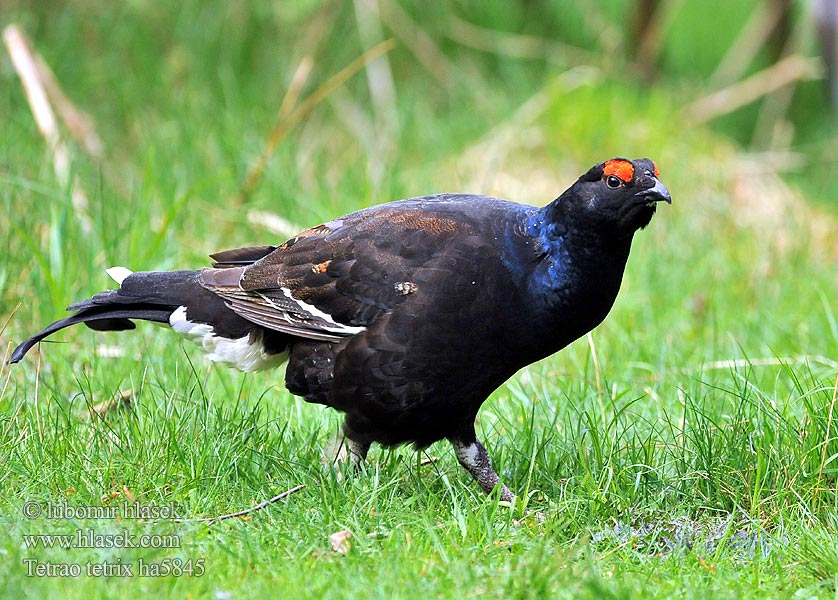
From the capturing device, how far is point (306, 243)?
15.1ft

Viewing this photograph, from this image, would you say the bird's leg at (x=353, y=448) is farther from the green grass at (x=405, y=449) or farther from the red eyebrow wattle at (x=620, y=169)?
the red eyebrow wattle at (x=620, y=169)

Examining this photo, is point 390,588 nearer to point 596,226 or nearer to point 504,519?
point 504,519

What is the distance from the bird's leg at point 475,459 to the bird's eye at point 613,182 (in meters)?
1.22

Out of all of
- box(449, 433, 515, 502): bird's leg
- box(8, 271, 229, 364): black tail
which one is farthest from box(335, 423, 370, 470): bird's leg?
box(8, 271, 229, 364): black tail

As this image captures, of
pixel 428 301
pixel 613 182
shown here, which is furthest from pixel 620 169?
pixel 428 301

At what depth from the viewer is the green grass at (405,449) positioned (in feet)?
12.4

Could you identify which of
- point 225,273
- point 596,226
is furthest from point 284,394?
point 596,226

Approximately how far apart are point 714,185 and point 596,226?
535 cm

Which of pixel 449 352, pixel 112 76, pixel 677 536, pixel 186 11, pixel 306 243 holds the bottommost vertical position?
pixel 677 536

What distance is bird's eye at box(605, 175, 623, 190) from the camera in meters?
4.08

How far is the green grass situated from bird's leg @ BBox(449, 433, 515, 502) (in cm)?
14

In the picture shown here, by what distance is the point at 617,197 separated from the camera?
4062 millimetres

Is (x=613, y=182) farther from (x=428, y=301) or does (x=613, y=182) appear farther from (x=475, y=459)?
(x=475, y=459)

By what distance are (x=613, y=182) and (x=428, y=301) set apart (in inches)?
33.8
